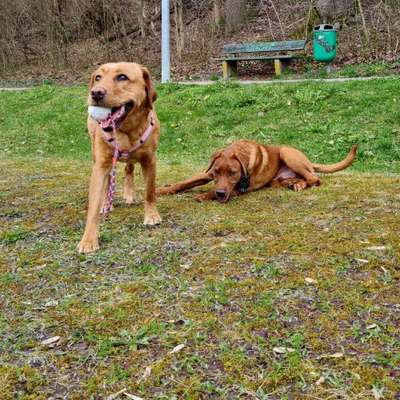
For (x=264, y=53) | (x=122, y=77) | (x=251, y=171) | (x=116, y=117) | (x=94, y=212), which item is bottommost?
(x=251, y=171)

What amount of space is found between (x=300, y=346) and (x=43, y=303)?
1.60 metres

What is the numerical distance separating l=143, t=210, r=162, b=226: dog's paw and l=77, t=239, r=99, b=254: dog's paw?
0.73 metres

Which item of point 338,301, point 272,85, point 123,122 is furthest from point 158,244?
point 272,85

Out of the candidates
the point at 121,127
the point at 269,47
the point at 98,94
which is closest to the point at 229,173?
the point at 121,127

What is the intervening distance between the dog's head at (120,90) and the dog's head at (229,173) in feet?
4.94

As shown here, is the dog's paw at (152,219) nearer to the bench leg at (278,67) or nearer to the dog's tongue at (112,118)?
the dog's tongue at (112,118)

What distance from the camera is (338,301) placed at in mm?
3178

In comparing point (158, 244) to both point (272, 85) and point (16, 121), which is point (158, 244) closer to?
point (272, 85)

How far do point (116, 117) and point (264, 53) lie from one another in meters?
13.7

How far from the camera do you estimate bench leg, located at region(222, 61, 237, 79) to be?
16703 millimetres

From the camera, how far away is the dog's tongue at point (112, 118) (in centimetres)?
422

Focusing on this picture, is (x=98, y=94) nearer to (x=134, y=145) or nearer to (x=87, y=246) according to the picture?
(x=134, y=145)

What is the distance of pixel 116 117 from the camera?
4.23 meters

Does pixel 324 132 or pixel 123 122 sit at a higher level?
pixel 123 122
